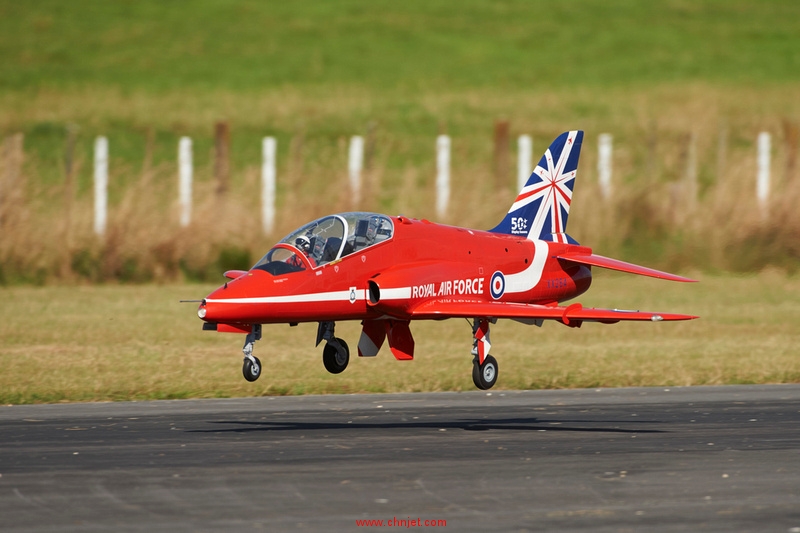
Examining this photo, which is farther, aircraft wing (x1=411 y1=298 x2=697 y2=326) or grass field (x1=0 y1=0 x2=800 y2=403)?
grass field (x1=0 y1=0 x2=800 y2=403)

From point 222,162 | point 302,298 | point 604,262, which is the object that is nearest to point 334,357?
point 302,298

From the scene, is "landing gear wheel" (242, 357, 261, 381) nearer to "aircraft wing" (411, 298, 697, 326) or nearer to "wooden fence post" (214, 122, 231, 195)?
"aircraft wing" (411, 298, 697, 326)

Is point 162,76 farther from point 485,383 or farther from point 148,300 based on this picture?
point 485,383

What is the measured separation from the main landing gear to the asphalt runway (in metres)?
0.47

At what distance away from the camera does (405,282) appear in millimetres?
16656

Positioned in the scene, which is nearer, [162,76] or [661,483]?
[661,483]

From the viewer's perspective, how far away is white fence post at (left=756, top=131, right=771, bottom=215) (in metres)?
35.3

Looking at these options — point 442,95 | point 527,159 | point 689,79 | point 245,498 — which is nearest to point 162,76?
point 442,95

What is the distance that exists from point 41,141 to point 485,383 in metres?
38.2

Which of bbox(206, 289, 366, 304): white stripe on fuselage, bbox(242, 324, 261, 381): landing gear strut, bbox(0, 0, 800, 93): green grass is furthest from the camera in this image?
bbox(0, 0, 800, 93): green grass

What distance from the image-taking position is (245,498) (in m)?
11.5

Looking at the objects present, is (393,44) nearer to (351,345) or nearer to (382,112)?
(382,112)

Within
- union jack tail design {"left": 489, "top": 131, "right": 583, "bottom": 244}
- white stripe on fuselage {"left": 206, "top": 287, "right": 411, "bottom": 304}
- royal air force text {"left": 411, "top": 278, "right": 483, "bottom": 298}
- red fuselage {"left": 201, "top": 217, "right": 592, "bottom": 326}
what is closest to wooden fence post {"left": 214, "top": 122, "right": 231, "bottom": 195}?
union jack tail design {"left": 489, "top": 131, "right": 583, "bottom": 244}

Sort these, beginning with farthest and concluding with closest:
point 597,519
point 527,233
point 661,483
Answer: point 527,233, point 661,483, point 597,519
